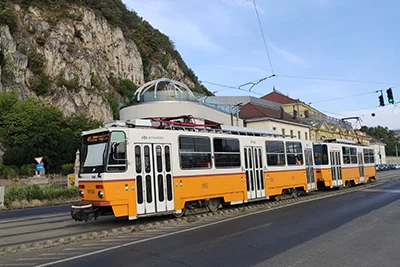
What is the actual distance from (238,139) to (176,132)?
3512mm

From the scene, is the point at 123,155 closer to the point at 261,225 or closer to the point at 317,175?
the point at 261,225

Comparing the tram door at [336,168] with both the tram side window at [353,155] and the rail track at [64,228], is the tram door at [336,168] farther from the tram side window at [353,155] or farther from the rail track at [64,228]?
the rail track at [64,228]

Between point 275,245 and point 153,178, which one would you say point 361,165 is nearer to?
point 153,178

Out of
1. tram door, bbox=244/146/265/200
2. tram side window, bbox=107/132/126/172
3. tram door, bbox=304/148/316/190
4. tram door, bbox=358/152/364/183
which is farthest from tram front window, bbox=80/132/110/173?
tram door, bbox=358/152/364/183

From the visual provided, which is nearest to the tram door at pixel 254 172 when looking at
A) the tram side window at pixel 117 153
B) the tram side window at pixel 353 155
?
the tram side window at pixel 117 153

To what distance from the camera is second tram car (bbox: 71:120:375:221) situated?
35.8 feet

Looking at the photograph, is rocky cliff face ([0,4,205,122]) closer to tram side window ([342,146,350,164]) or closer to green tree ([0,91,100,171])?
green tree ([0,91,100,171])

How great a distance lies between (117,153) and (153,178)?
1.38 m

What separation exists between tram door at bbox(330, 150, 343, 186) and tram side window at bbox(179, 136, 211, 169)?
1316 centimetres

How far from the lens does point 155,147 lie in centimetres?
1182

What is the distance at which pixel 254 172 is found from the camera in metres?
15.9

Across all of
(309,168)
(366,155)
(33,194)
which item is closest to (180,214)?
(309,168)

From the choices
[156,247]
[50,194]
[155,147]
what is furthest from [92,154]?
[50,194]

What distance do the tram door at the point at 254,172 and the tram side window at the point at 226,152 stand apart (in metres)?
0.64
